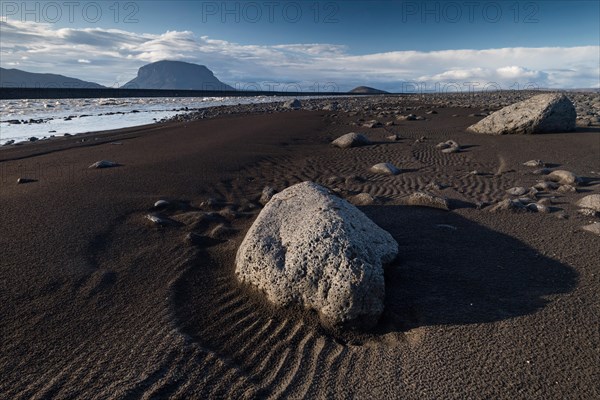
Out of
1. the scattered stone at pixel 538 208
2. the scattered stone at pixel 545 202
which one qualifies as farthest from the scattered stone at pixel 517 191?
the scattered stone at pixel 538 208

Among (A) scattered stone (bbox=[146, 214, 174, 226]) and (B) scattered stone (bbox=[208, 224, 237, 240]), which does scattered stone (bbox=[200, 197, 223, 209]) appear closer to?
(A) scattered stone (bbox=[146, 214, 174, 226])

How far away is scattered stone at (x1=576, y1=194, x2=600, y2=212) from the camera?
22.1 ft

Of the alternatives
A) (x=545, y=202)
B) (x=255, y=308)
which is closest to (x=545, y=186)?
(x=545, y=202)

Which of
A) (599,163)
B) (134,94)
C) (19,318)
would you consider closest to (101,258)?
(19,318)

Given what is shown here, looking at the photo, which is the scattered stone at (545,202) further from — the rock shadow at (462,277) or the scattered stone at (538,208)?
the rock shadow at (462,277)

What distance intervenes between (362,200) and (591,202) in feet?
13.0

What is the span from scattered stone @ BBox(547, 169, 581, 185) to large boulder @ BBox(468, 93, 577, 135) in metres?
6.38

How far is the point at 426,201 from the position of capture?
741 centimetres

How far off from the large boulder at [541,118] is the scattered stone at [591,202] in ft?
28.5

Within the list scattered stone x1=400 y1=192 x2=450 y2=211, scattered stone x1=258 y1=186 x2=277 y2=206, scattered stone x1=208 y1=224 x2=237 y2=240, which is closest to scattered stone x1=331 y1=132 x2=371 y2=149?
scattered stone x1=258 y1=186 x2=277 y2=206

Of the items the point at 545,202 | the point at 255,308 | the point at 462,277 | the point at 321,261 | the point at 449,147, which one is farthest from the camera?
the point at 449,147

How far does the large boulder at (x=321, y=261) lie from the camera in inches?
154

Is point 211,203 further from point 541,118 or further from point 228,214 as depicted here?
point 541,118

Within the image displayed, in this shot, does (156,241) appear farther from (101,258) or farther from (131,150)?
(131,150)
